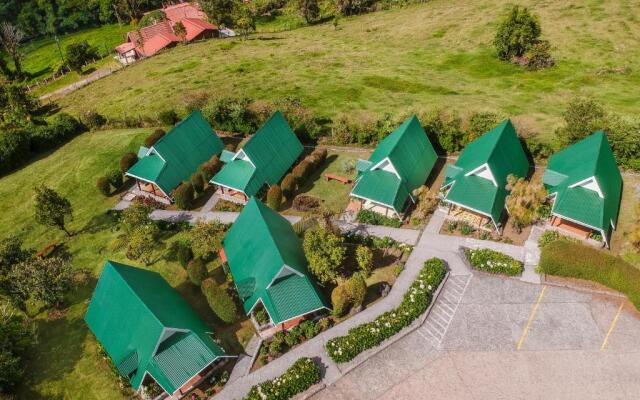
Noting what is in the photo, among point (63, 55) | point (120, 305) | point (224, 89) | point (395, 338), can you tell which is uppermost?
point (63, 55)

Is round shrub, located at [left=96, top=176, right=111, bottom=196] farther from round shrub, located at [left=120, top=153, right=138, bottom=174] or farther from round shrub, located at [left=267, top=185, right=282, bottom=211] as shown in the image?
round shrub, located at [left=267, top=185, right=282, bottom=211]

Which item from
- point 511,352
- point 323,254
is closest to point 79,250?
point 323,254

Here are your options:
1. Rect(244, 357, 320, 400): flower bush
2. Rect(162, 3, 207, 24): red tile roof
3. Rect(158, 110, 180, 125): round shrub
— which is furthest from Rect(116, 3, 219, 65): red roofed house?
Rect(244, 357, 320, 400): flower bush

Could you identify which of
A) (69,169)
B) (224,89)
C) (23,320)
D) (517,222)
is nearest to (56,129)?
(69,169)

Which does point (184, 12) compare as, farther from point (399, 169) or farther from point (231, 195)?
point (399, 169)

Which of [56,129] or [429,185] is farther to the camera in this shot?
[56,129]

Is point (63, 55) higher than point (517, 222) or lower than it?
higher

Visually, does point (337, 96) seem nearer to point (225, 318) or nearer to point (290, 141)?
point (290, 141)

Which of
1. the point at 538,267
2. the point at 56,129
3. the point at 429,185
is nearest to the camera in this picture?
the point at 538,267
